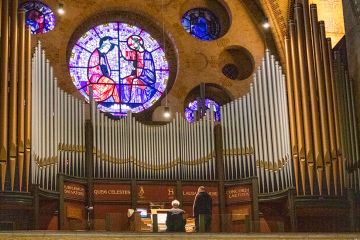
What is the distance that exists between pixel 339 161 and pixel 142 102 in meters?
6.74

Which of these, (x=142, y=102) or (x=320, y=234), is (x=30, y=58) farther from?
(x=320, y=234)

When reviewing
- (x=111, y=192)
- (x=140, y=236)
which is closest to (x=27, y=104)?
(x=111, y=192)

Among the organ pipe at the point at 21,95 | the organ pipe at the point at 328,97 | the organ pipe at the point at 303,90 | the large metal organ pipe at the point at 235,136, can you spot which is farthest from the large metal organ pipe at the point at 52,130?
the organ pipe at the point at 328,97

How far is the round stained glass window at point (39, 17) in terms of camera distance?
2669 centimetres

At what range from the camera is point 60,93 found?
2330 centimetres

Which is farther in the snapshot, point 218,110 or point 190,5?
point 190,5

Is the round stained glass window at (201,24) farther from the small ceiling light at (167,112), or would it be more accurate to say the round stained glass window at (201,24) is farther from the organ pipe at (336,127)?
the organ pipe at (336,127)

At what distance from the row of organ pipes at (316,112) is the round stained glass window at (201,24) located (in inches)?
180

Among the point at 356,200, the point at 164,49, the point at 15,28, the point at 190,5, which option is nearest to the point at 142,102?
the point at 164,49

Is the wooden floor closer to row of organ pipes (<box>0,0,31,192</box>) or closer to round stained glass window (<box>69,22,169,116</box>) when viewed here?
row of organ pipes (<box>0,0,31,192</box>)

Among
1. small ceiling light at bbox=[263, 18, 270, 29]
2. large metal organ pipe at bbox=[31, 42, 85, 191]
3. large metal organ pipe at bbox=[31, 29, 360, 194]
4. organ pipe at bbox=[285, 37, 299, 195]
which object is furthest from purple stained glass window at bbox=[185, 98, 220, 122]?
large metal organ pipe at bbox=[31, 42, 85, 191]

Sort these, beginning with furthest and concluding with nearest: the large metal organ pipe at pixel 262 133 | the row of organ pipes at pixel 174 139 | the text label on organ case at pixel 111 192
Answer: the large metal organ pipe at pixel 262 133 → the text label on organ case at pixel 111 192 → the row of organ pipes at pixel 174 139

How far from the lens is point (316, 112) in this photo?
22984 mm

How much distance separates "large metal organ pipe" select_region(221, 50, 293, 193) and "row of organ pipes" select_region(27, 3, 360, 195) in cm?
3
